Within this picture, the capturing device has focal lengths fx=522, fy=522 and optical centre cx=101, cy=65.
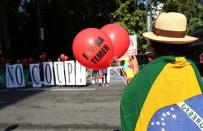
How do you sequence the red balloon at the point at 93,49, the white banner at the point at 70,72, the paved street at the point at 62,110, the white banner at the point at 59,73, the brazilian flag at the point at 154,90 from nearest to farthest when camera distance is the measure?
the brazilian flag at the point at 154,90 < the red balloon at the point at 93,49 < the paved street at the point at 62,110 < the white banner at the point at 70,72 < the white banner at the point at 59,73

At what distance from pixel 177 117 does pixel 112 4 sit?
85.8ft

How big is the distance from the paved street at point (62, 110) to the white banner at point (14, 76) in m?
3.08

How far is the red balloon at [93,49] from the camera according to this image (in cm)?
621

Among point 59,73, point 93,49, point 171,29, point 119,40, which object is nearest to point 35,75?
point 59,73

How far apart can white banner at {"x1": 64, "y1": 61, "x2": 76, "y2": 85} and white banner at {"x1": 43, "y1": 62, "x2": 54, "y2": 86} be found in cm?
65

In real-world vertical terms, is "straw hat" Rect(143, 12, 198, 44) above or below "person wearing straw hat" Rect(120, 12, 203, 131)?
above

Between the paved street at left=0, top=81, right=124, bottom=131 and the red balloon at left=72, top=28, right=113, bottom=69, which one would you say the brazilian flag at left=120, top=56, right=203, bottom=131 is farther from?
the paved street at left=0, top=81, right=124, bottom=131

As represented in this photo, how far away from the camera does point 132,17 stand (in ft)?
88.6

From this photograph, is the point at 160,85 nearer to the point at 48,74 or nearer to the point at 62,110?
the point at 62,110

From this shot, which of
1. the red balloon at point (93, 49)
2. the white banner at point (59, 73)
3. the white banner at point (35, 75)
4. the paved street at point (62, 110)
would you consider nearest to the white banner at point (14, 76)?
the white banner at point (35, 75)

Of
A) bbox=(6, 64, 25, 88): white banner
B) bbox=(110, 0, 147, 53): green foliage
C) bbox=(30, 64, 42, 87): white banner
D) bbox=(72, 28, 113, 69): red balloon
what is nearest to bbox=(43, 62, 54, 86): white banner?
bbox=(30, 64, 42, 87): white banner

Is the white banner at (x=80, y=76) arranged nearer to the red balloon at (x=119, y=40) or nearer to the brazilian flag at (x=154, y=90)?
the red balloon at (x=119, y=40)

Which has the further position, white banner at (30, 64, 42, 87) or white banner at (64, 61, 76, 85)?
white banner at (30, 64, 42, 87)

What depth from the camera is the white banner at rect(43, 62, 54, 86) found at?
21.3 m
